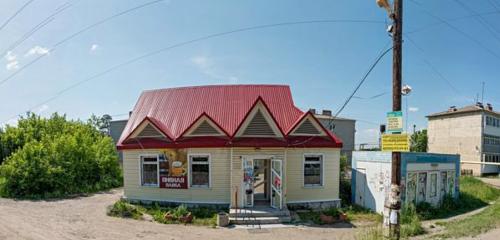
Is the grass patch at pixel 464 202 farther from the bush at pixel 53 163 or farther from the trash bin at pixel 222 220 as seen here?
the bush at pixel 53 163

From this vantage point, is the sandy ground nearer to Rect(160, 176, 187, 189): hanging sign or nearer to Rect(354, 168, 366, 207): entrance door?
Rect(160, 176, 187, 189): hanging sign

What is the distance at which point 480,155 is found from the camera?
43562mm

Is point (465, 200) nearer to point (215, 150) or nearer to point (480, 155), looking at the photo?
point (215, 150)

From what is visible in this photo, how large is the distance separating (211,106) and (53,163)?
12.2 m

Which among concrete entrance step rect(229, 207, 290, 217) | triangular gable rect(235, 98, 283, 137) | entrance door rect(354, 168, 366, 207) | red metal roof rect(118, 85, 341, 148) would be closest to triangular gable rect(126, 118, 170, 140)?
red metal roof rect(118, 85, 341, 148)

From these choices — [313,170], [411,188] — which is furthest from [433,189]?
[313,170]

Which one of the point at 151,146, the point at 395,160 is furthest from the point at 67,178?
the point at 395,160

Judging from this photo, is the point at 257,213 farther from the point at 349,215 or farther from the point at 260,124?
the point at 349,215

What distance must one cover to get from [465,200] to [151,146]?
1922 centimetres

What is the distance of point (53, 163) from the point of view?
2155 cm

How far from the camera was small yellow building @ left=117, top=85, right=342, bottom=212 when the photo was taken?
49.7 feet

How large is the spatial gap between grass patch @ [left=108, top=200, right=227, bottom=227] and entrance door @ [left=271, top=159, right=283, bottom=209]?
109 inches

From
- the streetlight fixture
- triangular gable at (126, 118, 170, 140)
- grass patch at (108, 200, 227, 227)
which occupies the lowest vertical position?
grass patch at (108, 200, 227, 227)

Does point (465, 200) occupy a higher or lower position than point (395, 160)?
lower
